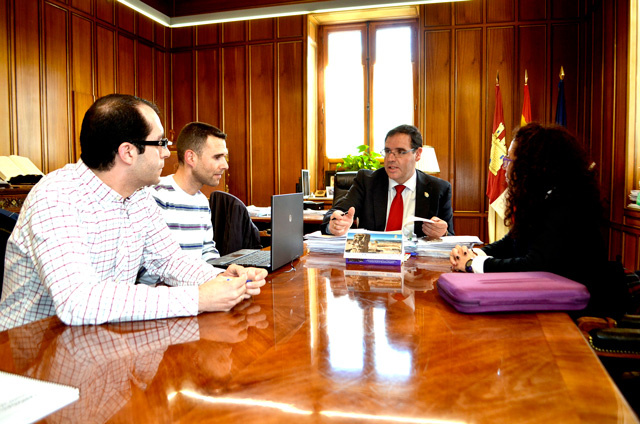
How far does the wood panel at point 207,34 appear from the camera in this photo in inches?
283

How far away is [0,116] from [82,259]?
188 inches

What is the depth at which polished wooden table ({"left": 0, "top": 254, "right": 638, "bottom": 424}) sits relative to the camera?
70 cm

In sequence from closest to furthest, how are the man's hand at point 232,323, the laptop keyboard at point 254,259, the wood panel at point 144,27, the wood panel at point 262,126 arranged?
the man's hand at point 232,323
the laptop keyboard at point 254,259
the wood panel at point 144,27
the wood panel at point 262,126

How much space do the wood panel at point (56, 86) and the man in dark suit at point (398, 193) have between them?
4.20 metres

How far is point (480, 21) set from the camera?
20.2 feet

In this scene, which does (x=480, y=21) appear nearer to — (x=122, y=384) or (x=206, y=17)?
(x=206, y=17)

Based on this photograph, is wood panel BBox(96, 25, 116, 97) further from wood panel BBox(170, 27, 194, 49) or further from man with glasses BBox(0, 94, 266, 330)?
man with glasses BBox(0, 94, 266, 330)

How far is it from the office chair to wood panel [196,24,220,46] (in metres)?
4.85

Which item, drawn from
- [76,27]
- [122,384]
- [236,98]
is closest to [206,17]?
[122,384]

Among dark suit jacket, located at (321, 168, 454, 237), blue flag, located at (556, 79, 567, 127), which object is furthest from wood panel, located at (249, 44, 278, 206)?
dark suit jacket, located at (321, 168, 454, 237)

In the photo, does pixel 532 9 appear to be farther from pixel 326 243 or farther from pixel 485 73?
pixel 326 243

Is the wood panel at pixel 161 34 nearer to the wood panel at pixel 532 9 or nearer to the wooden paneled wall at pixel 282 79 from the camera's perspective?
the wooden paneled wall at pixel 282 79

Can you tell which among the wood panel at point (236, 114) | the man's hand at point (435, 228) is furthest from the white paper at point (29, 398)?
the wood panel at point (236, 114)

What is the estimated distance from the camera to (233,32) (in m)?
7.11
